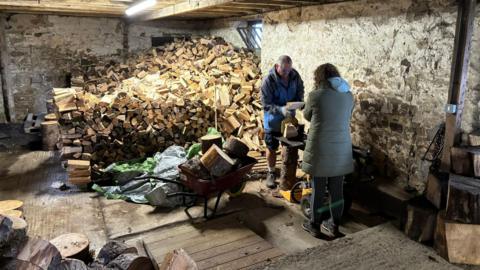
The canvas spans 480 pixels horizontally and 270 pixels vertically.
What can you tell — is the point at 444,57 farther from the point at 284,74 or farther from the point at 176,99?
the point at 176,99

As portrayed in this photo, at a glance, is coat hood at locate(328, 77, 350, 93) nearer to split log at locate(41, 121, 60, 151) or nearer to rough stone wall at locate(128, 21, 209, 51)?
split log at locate(41, 121, 60, 151)

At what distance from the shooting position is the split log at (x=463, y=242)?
120 inches

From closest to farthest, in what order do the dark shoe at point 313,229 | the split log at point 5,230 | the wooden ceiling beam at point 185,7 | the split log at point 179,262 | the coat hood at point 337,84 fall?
1. the split log at point 5,230
2. the split log at point 179,262
3. the coat hood at point 337,84
4. the dark shoe at point 313,229
5. the wooden ceiling beam at point 185,7

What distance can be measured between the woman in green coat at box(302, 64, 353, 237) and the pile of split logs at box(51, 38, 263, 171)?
239cm

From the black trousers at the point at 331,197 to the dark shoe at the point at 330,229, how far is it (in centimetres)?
5

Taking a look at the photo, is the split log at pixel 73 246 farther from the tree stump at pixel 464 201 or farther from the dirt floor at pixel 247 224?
the tree stump at pixel 464 201

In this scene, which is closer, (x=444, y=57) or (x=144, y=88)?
(x=444, y=57)

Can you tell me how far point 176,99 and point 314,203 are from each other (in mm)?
3137

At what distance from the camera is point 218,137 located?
4848 mm

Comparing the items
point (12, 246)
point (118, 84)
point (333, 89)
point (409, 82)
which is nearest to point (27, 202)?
point (12, 246)

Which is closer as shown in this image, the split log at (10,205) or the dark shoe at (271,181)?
the split log at (10,205)

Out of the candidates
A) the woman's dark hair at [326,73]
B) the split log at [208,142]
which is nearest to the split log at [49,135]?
the split log at [208,142]

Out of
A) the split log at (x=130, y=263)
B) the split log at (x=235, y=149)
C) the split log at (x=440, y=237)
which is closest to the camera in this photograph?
the split log at (x=130, y=263)

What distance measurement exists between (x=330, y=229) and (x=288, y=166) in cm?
124
